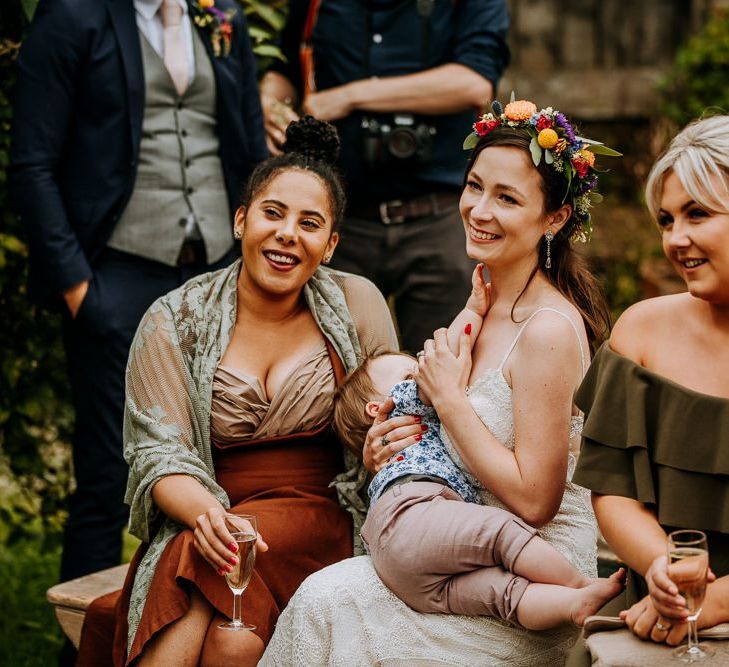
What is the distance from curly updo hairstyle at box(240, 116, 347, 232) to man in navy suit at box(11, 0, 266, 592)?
563mm

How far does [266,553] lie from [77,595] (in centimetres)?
85

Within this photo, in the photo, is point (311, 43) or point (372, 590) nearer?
point (372, 590)

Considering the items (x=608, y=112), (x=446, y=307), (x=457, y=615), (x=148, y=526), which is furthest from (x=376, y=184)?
(x=608, y=112)

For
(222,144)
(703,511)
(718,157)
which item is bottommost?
(703,511)

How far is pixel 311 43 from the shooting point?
4699 mm

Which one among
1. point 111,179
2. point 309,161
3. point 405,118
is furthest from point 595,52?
point 309,161

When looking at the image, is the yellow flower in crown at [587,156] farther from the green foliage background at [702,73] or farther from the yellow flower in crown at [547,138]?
the green foliage background at [702,73]

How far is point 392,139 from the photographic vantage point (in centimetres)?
451

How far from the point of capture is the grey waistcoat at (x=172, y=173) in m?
4.09

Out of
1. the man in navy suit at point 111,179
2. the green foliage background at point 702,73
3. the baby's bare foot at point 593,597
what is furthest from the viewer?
the green foliage background at point 702,73

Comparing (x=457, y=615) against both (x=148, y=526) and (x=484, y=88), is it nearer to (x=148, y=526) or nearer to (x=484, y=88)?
(x=148, y=526)

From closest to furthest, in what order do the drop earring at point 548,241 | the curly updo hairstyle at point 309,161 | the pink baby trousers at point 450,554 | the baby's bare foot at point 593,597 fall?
the baby's bare foot at point 593,597, the pink baby trousers at point 450,554, the drop earring at point 548,241, the curly updo hairstyle at point 309,161

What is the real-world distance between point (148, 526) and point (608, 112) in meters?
6.71

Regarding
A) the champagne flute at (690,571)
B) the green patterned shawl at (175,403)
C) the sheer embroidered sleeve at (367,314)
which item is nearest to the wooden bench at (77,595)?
the green patterned shawl at (175,403)
